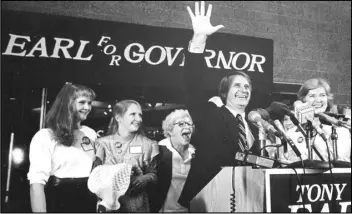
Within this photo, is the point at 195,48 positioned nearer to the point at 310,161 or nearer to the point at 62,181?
the point at 310,161

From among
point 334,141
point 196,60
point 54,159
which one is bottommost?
point 54,159

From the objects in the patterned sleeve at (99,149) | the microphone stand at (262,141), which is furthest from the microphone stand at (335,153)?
the patterned sleeve at (99,149)

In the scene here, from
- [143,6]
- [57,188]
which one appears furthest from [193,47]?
[57,188]

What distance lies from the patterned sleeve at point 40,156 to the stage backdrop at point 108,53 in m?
0.42

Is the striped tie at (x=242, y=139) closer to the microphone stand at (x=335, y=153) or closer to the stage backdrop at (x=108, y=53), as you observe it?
the stage backdrop at (x=108, y=53)

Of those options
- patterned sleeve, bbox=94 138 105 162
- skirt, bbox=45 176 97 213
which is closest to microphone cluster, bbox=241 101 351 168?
patterned sleeve, bbox=94 138 105 162

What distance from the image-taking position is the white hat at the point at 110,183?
2.71m

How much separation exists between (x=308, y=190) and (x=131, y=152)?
134 centimetres

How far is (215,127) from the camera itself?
296 cm

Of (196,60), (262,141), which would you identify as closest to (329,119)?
(262,141)

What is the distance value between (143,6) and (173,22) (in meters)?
0.30

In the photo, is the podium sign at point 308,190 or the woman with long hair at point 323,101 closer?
the podium sign at point 308,190

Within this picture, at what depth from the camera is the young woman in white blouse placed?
261 centimetres

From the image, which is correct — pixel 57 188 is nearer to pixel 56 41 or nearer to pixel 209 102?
pixel 56 41
